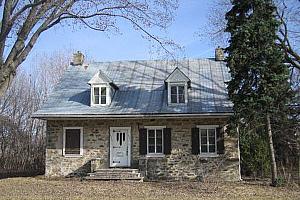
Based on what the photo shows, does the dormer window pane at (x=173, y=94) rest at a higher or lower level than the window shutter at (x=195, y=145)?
higher

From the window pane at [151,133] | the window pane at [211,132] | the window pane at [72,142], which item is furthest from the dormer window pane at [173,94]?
the window pane at [72,142]

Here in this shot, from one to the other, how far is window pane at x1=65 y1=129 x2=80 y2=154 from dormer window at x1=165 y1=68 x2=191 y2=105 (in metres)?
5.21

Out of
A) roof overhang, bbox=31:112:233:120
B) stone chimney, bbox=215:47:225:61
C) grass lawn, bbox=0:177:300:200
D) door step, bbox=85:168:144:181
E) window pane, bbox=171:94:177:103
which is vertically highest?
stone chimney, bbox=215:47:225:61

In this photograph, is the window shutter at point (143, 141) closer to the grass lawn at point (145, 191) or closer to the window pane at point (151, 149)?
the window pane at point (151, 149)

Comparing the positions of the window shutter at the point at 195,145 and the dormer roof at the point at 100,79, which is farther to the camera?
the dormer roof at the point at 100,79

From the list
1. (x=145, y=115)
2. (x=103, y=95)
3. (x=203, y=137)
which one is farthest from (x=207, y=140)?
(x=103, y=95)

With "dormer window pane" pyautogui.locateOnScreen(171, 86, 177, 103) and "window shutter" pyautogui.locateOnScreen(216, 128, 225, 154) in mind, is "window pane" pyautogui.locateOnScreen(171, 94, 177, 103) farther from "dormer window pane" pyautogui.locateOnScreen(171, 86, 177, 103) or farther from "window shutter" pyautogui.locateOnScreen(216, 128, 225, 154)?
"window shutter" pyautogui.locateOnScreen(216, 128, 225, 154)

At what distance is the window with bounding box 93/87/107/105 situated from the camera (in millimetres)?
20234

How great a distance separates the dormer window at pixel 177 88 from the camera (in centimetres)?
1984

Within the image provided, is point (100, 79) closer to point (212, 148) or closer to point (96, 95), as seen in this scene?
point (96, 95)

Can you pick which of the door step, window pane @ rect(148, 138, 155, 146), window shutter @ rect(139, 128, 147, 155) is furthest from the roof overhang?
the door step

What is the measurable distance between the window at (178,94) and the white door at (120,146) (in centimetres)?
294

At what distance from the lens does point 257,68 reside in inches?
624

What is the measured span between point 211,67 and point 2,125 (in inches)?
599
